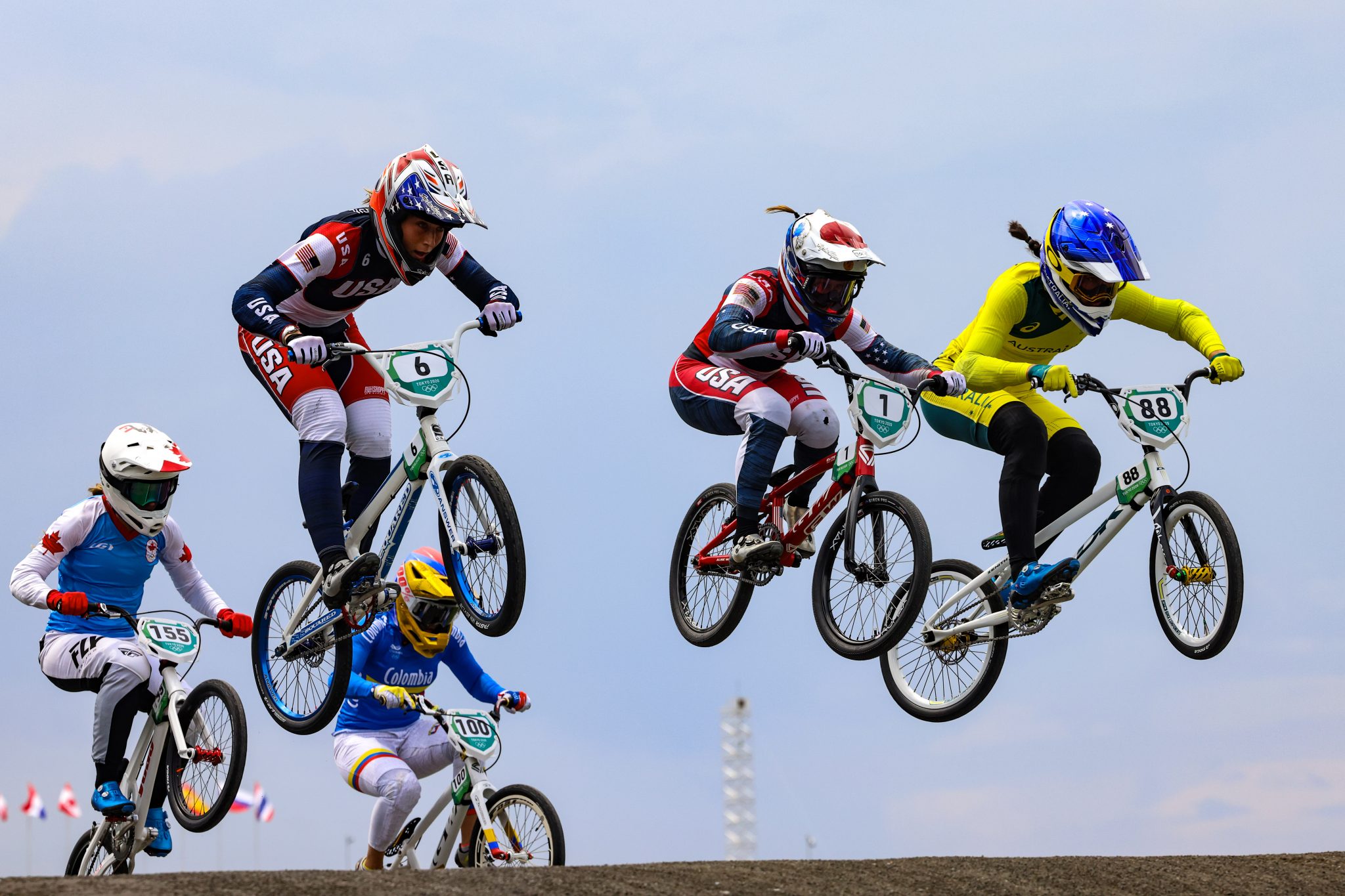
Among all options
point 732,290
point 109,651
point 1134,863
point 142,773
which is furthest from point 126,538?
point 1134,863

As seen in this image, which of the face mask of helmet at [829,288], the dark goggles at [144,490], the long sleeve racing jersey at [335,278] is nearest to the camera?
the long sleeve racing jersey at [335,278]

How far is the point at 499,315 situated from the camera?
33.8ft

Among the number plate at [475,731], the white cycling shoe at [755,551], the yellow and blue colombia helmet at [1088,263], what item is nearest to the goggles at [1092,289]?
the yellow and blue colombia helmet at [1088,263]

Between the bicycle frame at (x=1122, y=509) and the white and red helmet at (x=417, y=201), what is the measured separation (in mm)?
4334

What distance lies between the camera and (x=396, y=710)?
42.9ft

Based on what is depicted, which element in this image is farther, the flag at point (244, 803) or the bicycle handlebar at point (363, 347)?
the flag at point (244, 803)

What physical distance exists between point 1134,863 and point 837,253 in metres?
4.48

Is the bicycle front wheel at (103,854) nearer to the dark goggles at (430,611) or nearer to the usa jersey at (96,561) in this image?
the usa jersey at (96,561)

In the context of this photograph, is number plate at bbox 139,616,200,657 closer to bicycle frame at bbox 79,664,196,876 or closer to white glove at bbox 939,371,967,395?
bicycle frame at bbox 79,664,196,876

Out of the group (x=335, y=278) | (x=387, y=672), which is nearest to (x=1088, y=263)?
(x=335, y=278)

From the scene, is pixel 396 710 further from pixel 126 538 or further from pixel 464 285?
pixel 464 285

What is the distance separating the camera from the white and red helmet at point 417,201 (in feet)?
34.0

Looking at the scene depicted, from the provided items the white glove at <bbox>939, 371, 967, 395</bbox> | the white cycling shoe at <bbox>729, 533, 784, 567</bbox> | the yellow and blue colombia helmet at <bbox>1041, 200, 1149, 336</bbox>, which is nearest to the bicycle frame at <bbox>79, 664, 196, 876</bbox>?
the white cycling shoe at <bbox>729, 533, 784, 567</bbox>

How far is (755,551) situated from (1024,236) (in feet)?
10.3
